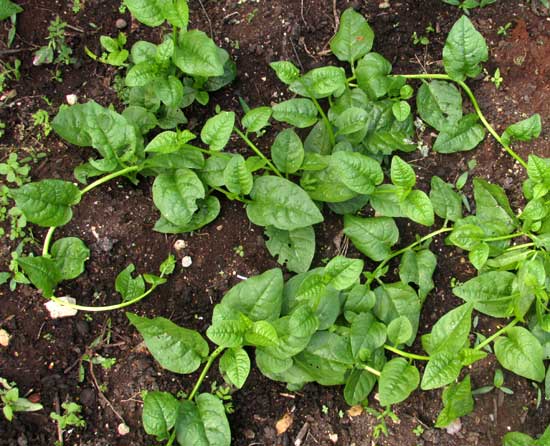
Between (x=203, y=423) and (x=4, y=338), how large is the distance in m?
A: 1.01

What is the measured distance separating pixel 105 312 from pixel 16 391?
0.51 metres

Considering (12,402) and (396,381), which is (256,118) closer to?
(396,381)

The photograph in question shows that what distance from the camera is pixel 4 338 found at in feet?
9.58

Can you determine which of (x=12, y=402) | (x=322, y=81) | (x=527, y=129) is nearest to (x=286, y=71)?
(x=322, y=81)

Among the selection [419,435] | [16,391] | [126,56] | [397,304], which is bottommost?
[419,435]

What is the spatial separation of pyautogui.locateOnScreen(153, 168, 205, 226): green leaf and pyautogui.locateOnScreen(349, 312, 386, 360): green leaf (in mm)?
904

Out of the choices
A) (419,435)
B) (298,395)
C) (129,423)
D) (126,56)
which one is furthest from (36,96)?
(419,435)

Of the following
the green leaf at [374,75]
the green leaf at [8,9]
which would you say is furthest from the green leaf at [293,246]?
the green leaf at [8,9]

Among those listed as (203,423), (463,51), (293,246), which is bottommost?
(203,423)

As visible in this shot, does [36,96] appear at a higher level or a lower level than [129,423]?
higher

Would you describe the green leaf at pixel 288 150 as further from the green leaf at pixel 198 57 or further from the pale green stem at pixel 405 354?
the pale green stem at pixel 405 354

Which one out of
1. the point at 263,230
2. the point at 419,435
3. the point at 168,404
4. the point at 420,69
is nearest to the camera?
the point at 168,404

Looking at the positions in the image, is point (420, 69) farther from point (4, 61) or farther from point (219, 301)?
point (4, 61)

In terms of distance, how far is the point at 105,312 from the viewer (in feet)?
9.82
